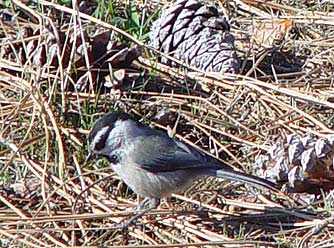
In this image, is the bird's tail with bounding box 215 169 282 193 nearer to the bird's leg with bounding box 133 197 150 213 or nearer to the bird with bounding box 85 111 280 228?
the bird with bounding box 85 111 280 228

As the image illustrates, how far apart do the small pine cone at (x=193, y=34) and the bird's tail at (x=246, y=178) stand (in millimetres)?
1028

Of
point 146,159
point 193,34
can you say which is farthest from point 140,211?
point 193,34

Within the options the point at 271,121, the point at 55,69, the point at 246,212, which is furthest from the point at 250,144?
the point at 55,69

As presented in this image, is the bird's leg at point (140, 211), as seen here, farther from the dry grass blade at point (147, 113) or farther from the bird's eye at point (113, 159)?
the bird's eye at point (113, 159)

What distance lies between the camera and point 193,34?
14.2 ft

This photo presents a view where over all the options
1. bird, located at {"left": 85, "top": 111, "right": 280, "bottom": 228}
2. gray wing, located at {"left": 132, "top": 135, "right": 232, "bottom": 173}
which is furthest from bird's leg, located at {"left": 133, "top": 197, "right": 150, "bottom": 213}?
gray wing, located at {"left": 132, "top": 135, "right": 232, "bottom": 173}

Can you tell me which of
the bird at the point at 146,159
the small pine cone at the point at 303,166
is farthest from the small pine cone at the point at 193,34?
the bird at the point at 146,159

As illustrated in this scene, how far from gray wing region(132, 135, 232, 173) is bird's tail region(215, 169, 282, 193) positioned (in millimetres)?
43

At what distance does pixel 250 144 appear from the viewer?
12.2 feet

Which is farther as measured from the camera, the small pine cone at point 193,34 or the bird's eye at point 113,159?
the small pine cone at point 193,34

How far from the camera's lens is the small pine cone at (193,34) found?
4.25m

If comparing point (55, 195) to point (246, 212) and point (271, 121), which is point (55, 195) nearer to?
point (246, 212)

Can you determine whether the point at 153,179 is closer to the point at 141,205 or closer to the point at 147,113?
the point at 141,205

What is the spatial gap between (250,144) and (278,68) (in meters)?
0.69
